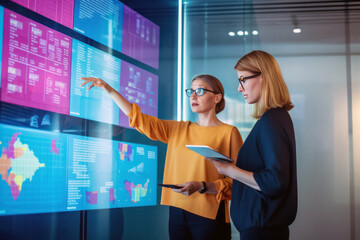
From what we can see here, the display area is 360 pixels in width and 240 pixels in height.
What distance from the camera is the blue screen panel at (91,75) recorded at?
2689 millimetres

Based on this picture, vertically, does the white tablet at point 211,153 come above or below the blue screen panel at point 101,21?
below

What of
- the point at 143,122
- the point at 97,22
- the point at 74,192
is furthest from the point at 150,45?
the point at 74,192

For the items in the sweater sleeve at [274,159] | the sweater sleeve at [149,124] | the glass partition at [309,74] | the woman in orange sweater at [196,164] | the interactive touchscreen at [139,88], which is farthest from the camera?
the glass partition at [309,74]

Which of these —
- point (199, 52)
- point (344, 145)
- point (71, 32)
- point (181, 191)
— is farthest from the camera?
point (199, 52)

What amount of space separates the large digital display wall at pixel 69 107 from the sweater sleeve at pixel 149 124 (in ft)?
1.62

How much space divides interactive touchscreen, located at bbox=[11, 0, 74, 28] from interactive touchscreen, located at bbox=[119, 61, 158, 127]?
0.71 metres

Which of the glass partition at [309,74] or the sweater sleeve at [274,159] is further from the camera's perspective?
the glass partition at [309,74]

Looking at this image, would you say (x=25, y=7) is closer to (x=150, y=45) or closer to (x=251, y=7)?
(x=150, y=45)

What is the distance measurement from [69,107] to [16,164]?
0.59 metres

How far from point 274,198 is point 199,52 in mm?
3263

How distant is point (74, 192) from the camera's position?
2617 mm

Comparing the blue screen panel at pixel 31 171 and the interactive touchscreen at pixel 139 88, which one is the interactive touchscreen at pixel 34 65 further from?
the interactive touchscreen at pixel 139 88

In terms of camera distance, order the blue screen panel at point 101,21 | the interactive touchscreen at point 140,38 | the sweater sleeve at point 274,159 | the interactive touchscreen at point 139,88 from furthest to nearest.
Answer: the interactive touchscreen at point 140,38
the interactive touchscreen at point 139,88
the blue screen panel at point 101,21
the sweater sleeve at point 274,159

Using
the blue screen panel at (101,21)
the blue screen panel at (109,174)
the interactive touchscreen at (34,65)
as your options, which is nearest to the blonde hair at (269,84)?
the interactive touchscreen at (34,65)
